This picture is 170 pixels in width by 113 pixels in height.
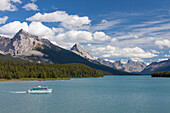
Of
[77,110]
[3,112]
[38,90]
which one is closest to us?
[3,112]

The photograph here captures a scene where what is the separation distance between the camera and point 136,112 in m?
75.0

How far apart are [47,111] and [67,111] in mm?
6928

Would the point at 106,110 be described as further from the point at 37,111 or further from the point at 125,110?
the point at 37,111

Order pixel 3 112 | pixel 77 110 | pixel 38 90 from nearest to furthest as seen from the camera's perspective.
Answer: pixel 3 112, pixel 77 110, pixel 38 90

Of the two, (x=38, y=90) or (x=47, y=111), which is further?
(x=38, y=90)

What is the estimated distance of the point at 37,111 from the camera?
76.2 m

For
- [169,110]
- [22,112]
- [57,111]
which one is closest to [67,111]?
[57,111]

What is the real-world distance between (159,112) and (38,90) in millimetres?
81835

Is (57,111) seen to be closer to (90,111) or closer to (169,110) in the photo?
(90,111)

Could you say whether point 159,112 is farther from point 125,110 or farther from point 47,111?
point 47,111

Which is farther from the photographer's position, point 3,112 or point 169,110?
point 169,110

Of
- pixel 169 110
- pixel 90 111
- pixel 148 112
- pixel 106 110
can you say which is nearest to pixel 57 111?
pixel 90 111

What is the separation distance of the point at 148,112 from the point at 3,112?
48417 mm

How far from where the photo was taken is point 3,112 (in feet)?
240
